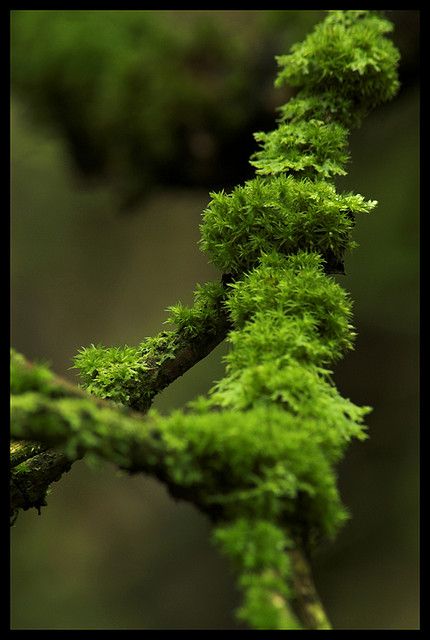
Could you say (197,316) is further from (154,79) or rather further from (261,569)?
(154,79)

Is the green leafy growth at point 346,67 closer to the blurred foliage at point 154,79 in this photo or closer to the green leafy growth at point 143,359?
the green leafy growth at point 143,359

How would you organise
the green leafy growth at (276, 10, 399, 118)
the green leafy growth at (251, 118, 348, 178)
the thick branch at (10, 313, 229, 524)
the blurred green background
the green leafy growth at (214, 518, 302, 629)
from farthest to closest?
1. the blurred green background
2. the green leafy growth at (276, 10, 399, 118)
3. the green leafy growth at (251, 118, 348, 178)
4. the thick branch at (10, 313, 229, 524)
5. the green leafy growth at (214, 518, 302, 629)

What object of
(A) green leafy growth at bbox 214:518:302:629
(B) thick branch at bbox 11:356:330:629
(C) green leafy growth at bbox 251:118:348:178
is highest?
(C) green leafy growth at bbox 251:118:348:178

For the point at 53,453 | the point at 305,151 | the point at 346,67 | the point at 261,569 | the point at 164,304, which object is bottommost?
the point at 261,569

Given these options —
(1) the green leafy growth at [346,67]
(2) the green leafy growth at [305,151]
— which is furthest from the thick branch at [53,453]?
(1) the green leafy growth at [346,67]

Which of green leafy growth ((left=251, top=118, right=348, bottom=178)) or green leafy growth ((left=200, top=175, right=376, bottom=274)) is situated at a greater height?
green leafy growth ((left=251, top=118, right=348, bottom=178))

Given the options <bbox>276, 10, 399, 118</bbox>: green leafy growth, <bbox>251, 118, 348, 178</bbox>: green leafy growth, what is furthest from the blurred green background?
<bbox>251, 118, 348, 178</bbox>: green leafy growth

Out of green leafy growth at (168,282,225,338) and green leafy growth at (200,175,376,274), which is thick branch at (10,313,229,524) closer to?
green leafy growth at (168,282,225,338)

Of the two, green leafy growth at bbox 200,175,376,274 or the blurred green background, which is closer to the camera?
green leafy growth at bbox 200,175,376,274

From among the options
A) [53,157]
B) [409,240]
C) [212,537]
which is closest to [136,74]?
[53,157]

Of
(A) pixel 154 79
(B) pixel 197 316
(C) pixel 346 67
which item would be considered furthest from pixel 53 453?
(A) pixel 154 79
